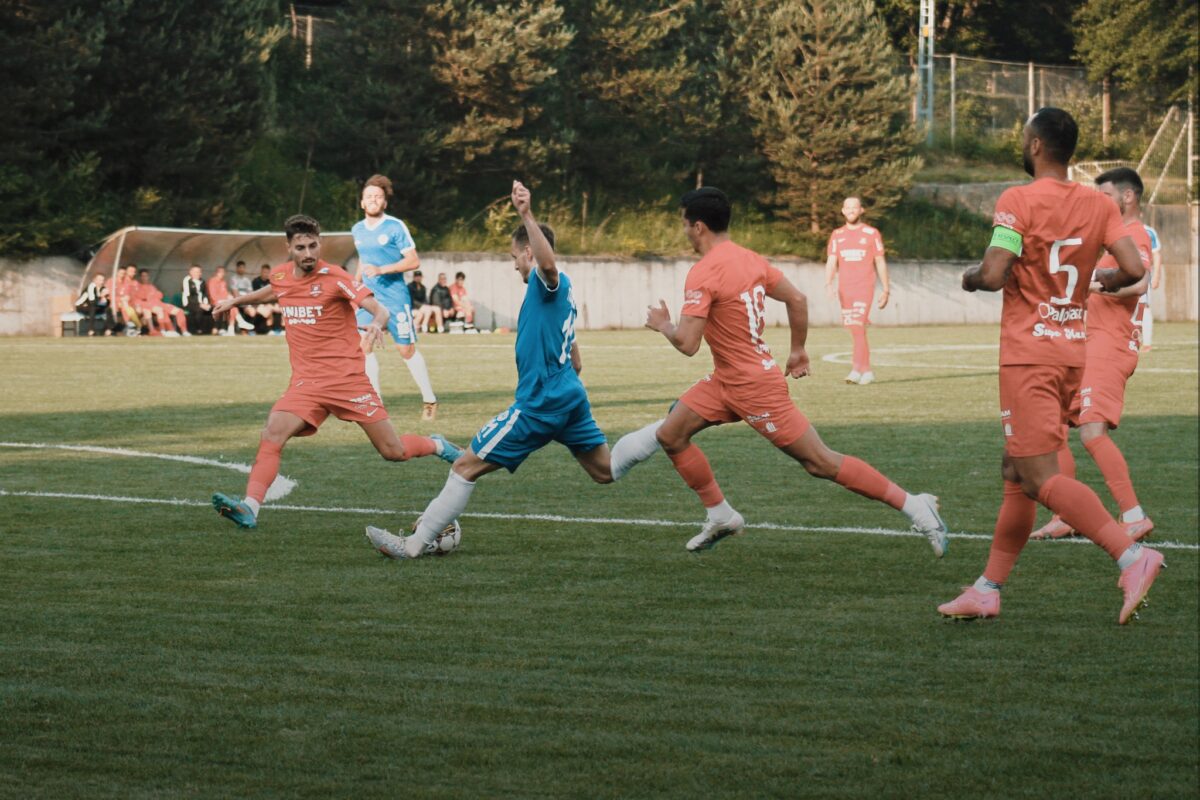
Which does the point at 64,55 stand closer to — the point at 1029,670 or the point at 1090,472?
the point at 1090,472

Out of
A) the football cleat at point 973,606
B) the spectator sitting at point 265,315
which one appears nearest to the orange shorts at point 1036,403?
the football cleat at point 973,606

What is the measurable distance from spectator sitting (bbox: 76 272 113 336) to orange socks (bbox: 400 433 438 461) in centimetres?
2518

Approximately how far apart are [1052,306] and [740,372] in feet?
6.40

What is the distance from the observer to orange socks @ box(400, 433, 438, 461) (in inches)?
381

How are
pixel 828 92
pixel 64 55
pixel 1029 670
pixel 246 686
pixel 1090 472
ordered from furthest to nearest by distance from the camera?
pixel 828 92
pixel 64 55
pixel 1090 472
pixel 1029 670
pixel 246 686

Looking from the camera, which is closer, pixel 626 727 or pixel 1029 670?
pixel 626 727

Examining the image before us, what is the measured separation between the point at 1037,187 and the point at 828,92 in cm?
4302

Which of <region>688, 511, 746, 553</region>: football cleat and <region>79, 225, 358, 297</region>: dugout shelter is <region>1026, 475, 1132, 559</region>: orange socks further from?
<region>79, 225, 358, 297</region>: dugout shelter

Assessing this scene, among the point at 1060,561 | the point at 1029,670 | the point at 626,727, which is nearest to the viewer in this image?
the point at 626,727

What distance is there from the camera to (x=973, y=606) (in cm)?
659

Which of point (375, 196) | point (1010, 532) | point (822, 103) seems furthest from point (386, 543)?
point (822, 103)

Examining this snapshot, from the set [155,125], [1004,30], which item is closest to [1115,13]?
[1004,30]

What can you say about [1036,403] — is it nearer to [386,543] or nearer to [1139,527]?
[1139,527]

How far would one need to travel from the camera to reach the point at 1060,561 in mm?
8172
